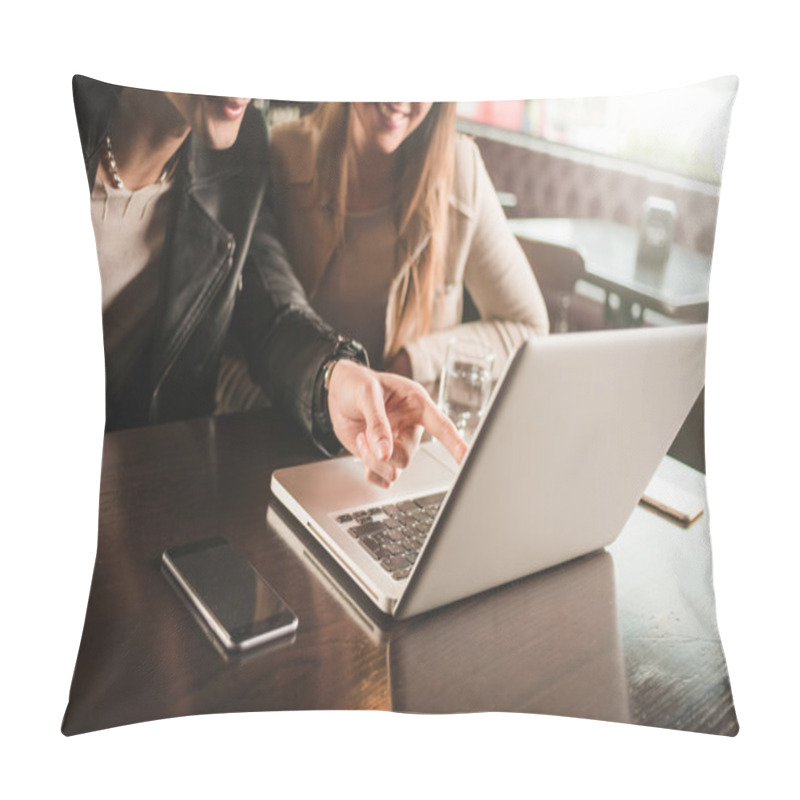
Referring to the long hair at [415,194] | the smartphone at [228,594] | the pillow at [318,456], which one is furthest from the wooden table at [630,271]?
the smartphone at [228,594]

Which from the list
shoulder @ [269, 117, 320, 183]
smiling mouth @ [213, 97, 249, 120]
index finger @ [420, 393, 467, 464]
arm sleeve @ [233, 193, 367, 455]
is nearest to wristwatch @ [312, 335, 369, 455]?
arm sleeve @ [233, 193, 367, 455]

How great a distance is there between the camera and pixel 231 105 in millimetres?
1083

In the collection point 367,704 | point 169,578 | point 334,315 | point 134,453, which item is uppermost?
point 334,315

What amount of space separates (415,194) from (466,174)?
76mm

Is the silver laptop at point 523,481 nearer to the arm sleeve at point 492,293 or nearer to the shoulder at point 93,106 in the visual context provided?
the arm sleeve at point 492,293

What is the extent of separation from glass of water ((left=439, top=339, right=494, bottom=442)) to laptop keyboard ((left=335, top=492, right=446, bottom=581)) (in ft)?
0.38

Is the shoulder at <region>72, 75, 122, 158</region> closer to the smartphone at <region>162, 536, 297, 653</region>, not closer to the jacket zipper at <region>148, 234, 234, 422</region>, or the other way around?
the jacket zipper at <region>148, 234, 234, 422</region>

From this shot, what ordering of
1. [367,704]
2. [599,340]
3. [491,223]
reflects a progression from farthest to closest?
[491,223]
[367,704]
[599,340]

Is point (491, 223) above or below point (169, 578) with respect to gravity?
above

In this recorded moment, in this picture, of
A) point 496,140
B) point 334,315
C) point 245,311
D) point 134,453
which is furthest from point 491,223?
point 134,453

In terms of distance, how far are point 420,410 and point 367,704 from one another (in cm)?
39

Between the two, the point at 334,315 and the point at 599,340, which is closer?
the point at 599,340

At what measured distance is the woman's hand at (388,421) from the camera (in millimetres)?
1101

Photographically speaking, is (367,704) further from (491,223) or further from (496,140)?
(496,140)
